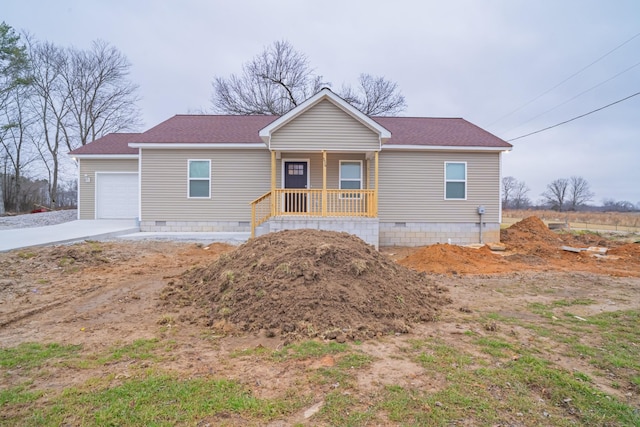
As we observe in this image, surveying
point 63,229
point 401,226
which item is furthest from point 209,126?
point 401,226

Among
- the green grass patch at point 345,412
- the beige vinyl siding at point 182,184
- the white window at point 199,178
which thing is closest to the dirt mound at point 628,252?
the green grass patch at point 345,412

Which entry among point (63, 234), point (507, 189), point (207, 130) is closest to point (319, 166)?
point (207, 130)

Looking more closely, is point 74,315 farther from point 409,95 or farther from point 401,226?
point 409,95

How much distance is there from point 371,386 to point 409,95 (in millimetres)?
29777

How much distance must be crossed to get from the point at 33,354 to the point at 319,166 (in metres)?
9.85

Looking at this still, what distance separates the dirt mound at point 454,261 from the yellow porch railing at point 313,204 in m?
2.19

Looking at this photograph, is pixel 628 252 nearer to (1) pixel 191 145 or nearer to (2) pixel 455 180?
(2) pixel 455 180

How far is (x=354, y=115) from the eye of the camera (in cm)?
1042

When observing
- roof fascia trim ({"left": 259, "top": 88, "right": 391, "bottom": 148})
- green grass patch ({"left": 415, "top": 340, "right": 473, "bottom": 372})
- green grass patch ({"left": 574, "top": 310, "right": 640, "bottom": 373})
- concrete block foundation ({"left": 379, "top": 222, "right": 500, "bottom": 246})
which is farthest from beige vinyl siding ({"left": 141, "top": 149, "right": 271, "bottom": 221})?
green grass patch ({"left": 574, "top": 310, "right": 640, "bottom": 373})

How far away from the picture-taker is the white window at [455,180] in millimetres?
12211

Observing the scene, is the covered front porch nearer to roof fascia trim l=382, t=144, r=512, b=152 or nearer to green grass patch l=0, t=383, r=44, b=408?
roof fascia trim l=382, t=144, r=512, b=152

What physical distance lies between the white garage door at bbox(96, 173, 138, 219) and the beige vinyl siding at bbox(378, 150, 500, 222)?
10.5m

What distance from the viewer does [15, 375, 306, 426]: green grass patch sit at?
2.23 meters

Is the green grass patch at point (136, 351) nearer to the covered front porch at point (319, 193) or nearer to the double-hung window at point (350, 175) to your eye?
the covered front porch at point (319, 193)
